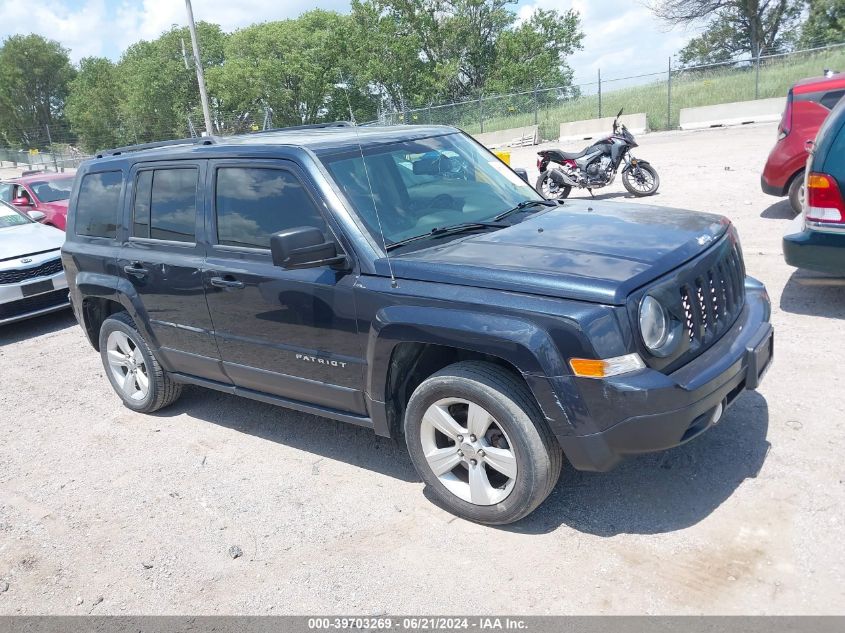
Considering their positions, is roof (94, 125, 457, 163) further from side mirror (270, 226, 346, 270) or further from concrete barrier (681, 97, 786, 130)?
concrete barrier (681, 97, 786, 130)

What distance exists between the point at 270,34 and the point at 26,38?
4478 cm

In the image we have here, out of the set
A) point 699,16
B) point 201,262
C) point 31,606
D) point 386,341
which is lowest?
point 31,606

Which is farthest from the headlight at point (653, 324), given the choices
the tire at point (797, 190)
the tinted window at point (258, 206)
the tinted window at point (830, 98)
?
the tinted window at point (830, 98)

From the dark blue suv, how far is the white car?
146 inches

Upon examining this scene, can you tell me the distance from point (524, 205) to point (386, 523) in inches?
83.3

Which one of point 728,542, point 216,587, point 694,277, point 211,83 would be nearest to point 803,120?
point 694,277

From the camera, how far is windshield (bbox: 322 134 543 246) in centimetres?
407

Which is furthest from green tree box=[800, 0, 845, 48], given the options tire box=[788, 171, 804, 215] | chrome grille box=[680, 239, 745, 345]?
chrome grille box=[680, 239, 745, 345]

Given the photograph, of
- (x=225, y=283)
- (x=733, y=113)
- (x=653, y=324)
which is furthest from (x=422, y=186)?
(x=733, y=113)

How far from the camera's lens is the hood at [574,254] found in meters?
3.23

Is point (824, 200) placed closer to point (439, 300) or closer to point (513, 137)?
point (439, 300)

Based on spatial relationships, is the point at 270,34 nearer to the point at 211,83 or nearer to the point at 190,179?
the point at 211,83

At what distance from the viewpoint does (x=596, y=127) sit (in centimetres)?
2631

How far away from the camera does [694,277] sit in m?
3.48
